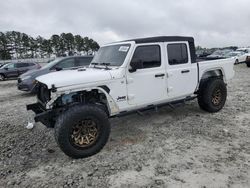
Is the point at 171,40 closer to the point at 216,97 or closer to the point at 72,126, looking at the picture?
the point at 216,97

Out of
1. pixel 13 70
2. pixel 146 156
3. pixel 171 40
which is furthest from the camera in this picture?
pixel 13 70

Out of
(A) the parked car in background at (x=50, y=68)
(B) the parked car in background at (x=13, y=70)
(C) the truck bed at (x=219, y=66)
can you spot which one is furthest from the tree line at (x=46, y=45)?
(C) the truck bed at (x=219, y=66)

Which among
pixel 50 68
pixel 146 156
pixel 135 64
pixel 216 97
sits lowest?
pixel 146 156

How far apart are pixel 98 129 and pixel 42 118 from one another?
102cm

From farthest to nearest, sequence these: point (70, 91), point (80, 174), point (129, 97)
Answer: point (129, 97)
point (70, 91)
point (80, 174)

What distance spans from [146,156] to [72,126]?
4.49 feet

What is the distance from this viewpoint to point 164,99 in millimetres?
5656

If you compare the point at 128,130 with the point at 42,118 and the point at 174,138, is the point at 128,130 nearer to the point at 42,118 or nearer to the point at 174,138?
the point at 174,138

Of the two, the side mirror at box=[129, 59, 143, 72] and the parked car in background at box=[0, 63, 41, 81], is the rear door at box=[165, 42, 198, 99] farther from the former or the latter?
the parked car in background at box=[0, 63, 41, 81]

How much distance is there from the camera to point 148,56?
17.7 feet

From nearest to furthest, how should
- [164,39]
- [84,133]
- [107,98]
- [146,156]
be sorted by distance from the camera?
1. [146,156]
2. [84,133]
3. [107,98]
4. [164,39]

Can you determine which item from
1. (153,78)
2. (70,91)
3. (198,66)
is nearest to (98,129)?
(70,91)

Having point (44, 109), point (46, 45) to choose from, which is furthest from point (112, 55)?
point (46, 45)

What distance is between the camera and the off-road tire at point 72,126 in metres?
4.12
